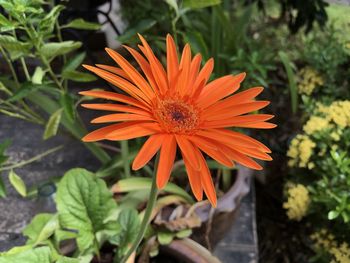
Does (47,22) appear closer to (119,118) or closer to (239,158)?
(119,118)

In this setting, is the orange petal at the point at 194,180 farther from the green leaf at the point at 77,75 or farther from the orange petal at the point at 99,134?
the green leaf at the point at 77,75

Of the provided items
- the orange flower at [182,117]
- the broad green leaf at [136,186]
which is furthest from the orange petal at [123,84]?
the broad green leaf at [136,186]

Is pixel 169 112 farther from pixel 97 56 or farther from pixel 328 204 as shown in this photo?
pixel 97 56

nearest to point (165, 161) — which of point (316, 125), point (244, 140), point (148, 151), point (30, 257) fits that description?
point (148, 151)

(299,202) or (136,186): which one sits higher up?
→ (136,186)

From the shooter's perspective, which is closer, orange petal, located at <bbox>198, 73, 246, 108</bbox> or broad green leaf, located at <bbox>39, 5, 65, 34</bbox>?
orange petal, located at <bbox>198, 73, 246, 108</bbox>

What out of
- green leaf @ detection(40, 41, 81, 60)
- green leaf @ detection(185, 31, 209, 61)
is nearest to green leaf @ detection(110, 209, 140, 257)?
green leaf @ detection(40, 41, 81, 60)

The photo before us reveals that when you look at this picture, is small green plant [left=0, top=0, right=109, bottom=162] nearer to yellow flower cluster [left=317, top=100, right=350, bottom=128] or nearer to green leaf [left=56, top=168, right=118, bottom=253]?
green leaf [left=56, top=168, right=118, bottom=253]
